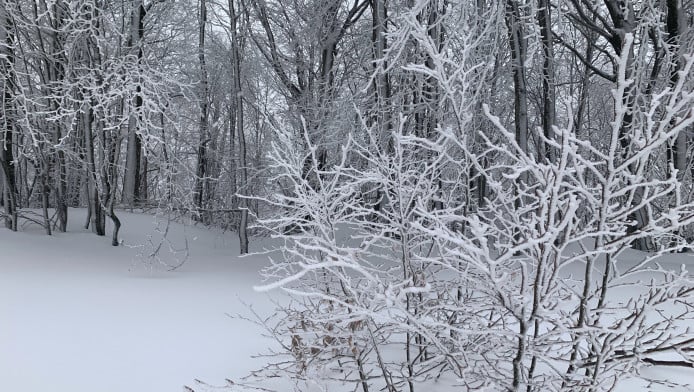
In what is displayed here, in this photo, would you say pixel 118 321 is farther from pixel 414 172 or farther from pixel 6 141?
pixel 6 141

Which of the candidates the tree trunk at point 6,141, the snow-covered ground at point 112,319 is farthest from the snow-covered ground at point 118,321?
the tree trunk at point 6,141

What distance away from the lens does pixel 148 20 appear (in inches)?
321

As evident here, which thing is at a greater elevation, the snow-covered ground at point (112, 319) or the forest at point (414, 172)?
the forest at point (414, 172)

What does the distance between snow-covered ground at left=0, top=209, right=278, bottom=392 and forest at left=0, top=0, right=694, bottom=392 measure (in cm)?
33

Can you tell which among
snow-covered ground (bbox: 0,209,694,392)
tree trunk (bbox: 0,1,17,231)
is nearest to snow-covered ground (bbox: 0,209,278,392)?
snow-covered ground (bbox: 0,209,694,392)

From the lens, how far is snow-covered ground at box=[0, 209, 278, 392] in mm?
2586

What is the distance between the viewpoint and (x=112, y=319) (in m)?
3.52

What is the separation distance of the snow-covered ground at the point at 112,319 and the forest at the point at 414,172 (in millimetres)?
330

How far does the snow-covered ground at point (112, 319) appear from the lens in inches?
102

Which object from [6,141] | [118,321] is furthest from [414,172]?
[6,141]

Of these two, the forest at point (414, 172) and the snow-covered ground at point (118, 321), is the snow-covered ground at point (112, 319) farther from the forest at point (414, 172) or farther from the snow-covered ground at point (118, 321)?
the forest at point (414, 172)

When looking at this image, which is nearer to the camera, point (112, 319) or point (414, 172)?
point (414, 172)

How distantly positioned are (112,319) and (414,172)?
256 centimetres

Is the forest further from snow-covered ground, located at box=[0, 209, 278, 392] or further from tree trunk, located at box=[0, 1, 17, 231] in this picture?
snow-covered ground, located at box=[0, 209, 278, 392]
